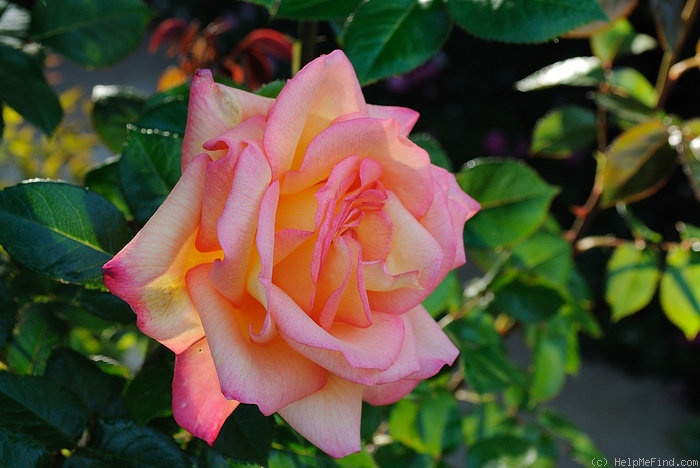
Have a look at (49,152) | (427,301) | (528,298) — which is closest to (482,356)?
(528,298)

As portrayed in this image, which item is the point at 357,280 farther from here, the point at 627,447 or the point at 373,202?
the point at 627,447

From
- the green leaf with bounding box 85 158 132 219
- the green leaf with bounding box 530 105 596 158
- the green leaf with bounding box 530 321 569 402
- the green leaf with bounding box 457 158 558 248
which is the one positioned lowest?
the green leaf with bounding box 530 321 569 402

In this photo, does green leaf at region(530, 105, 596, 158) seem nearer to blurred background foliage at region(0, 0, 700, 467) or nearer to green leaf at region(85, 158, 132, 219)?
blurred background foliage at region(0, 0, 700, 467)

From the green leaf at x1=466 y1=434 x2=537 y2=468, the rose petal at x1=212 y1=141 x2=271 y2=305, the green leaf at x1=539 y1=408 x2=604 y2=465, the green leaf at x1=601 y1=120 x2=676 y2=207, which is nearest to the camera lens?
the rose petal at x1=212 y1=141 x2=271 y2=305

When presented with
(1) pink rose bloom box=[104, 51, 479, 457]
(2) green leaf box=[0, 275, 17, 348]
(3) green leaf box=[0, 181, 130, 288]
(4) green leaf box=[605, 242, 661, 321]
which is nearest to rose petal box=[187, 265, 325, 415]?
(1) pink rose bloom box=[104, 51, 479, 457]

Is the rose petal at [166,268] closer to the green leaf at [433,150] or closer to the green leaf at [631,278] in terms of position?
the green leaf at [433,150]

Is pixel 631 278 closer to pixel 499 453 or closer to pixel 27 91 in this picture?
pixel 499 453
